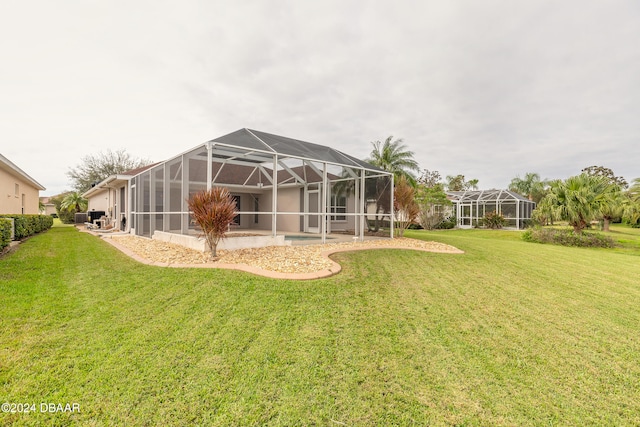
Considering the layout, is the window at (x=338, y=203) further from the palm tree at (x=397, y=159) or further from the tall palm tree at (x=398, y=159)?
the tall palm tree at (x=398, y=159)

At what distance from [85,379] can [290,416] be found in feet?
5.72

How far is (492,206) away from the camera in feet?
85.5

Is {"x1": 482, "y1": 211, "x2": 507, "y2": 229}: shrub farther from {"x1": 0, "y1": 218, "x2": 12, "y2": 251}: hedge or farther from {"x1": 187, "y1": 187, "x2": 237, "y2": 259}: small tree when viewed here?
{"x1": 0, "y1": 218, "x2": 12, "y2": 251}: hedge

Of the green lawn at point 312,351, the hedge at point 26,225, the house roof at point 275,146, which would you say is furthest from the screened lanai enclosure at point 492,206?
the hedge at point 26,225

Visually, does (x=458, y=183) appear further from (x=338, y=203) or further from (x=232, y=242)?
(x=232, y=242)

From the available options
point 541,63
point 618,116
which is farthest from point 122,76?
point 618,116

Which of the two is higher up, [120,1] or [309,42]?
[309,42]

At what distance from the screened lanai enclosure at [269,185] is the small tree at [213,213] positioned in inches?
24.2

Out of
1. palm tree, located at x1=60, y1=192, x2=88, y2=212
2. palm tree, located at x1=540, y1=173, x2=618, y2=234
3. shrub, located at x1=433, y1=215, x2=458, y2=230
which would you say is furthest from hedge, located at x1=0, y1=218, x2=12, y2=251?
palm tree, located at x1=60, y1=192, x2=88, y2=212

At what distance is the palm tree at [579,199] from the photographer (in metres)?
13.5

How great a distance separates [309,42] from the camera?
11.5 meters

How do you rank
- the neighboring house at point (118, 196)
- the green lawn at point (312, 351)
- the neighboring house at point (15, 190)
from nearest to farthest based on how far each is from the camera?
the green lawn at point (312, 351) → the neighboring house at point (15, 190) → the neighboring house at point (118, 196)

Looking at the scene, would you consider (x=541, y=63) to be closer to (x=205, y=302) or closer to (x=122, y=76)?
(x=205, y=302)

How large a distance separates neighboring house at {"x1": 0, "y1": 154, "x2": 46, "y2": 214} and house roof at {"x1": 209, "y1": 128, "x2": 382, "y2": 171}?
372 inches
